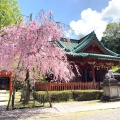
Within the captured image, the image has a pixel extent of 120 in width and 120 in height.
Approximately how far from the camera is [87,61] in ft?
66.0

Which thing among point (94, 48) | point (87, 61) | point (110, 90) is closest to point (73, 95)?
point (110, 90)

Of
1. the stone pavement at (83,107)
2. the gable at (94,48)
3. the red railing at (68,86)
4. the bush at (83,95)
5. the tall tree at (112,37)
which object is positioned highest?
the tall tree at (112,37)

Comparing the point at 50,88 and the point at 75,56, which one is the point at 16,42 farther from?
the point at 75,56

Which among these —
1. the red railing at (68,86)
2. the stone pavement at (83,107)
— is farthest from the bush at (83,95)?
the stone pavement at (83,107)

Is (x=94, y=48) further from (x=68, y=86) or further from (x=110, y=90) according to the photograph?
(x=110, y=90)

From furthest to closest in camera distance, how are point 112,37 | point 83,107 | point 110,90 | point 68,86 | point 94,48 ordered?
point 112,37 < point 94,48 < point 68,86 < point 110,90 < point 83,107

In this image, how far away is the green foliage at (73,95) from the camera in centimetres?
1573

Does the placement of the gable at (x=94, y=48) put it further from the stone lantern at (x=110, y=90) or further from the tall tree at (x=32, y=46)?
the tall tree at (x=32, y=46)

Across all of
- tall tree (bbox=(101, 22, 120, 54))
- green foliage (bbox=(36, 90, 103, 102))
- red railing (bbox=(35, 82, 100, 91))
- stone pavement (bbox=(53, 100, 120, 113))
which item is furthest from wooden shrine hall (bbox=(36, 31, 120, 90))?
tall tree (bbox=(101, 22, 120, 54))

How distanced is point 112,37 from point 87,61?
50.3 metres

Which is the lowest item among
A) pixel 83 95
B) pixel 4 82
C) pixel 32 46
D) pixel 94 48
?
pixel 83 95

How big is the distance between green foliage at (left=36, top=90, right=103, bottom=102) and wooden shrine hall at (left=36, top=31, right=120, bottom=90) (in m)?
1.75

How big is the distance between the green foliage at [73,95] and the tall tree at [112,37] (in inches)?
1903

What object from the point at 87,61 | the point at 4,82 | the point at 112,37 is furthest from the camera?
the point at 112,37
